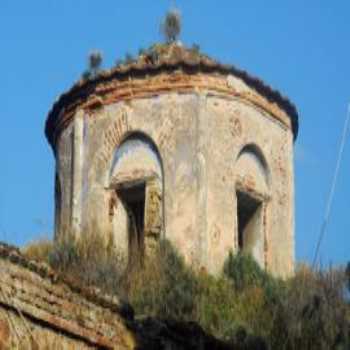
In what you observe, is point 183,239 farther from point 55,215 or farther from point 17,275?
point 17,275

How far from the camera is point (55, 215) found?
20.3 m

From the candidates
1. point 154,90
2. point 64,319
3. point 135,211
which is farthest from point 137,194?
point 64,319

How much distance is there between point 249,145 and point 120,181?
201cm

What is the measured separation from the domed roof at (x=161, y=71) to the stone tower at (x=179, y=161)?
0.05 feet

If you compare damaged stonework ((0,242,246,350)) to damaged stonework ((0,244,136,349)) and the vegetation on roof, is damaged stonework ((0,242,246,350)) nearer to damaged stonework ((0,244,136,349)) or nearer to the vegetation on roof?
damaged stonework ((0,244,136,349))

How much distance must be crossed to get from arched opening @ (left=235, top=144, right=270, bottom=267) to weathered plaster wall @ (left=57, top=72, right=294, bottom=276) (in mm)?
27

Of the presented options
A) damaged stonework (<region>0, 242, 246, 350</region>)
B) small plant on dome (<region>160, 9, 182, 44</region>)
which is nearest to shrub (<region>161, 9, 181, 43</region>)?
small plant on dome (<region>160, 9, 182, 44</region>)

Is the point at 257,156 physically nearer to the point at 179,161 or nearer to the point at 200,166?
the point at 200,166

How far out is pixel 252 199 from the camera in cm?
1969

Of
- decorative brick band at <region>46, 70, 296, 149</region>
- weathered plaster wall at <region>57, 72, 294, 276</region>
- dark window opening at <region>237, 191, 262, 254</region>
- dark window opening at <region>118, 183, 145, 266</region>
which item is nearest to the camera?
weathered plaster wall at <region>57, 72, 294, 276</region>

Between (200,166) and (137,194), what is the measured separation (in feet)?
3.87

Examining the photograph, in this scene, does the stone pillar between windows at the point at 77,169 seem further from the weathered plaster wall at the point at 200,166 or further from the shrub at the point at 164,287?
the shrub at the point at 164,287

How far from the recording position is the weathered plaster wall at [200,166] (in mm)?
18594

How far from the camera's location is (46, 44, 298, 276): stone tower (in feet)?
61.5
